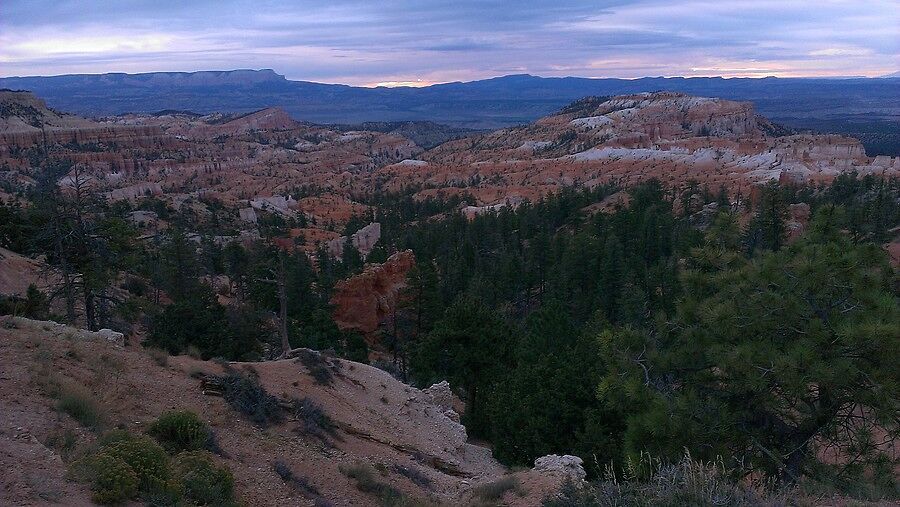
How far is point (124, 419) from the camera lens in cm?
850

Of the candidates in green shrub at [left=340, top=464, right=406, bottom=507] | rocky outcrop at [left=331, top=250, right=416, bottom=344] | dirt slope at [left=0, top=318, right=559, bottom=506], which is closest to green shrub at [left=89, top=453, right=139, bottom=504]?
dirt slope at [left=0, top=318, right=559, bottom=506]

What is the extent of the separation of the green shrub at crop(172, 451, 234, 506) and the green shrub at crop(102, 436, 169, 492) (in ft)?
0.67

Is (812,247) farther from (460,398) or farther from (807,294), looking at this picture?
(460,398)

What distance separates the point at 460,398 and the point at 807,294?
Answer: 1460 cm

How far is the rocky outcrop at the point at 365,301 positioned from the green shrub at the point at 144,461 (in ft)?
73.2

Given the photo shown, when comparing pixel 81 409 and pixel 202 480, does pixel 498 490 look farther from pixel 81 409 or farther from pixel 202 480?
pixel 81 409

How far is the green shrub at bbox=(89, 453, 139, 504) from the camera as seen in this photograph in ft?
20.0

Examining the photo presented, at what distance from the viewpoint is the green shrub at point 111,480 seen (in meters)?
6.10

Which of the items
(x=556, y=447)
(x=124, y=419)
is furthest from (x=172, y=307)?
(x=556, y=447)

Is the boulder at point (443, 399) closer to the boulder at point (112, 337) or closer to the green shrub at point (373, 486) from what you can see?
the green shrub at point (373, 486)

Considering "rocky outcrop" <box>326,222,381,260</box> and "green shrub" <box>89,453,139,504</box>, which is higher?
"green shrub" <box>89,453,139,504</box>

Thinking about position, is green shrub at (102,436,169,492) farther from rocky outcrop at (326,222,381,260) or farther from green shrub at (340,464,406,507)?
rocky outcrop at (326,222,381,260)

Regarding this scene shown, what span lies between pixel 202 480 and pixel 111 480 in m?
1.11

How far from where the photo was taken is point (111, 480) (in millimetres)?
6215
